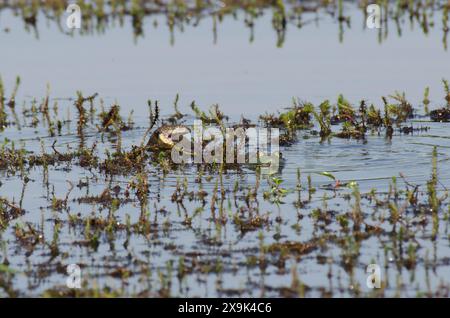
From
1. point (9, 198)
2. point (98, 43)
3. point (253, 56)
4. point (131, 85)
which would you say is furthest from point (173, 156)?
point (98, 43)

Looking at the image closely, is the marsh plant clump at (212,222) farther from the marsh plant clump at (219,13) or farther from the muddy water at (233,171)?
the marsh plant clump at (219,13)

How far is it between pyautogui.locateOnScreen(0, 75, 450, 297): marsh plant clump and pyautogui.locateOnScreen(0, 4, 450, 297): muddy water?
0.06 ft

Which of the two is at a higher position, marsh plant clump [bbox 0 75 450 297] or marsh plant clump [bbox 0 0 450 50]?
marsh plant clump [bbox 0 0 450 50]

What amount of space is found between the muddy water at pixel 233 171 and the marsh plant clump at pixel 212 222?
0.7 inches

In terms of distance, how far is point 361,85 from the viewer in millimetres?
13102

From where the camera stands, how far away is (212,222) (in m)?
7.62

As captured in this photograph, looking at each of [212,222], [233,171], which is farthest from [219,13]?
[212,222]

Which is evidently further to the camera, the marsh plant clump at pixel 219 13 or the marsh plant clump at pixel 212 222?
the marsh plant clump at pixel 219 13

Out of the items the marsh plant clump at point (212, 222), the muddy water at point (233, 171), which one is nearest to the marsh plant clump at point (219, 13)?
the muddy water at point (233, 171)

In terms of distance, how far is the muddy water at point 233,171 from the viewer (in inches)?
257

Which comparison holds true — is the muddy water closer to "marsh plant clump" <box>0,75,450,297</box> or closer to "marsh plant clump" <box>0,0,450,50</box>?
"marsh plant clump" <box>0,75,450,297</box>

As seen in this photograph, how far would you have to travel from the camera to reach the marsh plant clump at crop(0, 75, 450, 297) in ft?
21.0

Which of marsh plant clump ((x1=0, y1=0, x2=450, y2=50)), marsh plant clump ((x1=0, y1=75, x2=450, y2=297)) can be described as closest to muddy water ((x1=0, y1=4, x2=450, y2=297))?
marsh plant clump ((x1=0, y1=75, x2=450, y2=297))
